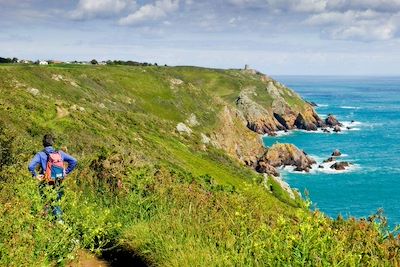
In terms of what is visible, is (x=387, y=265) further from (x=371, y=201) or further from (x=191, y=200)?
(x=371, y=201)

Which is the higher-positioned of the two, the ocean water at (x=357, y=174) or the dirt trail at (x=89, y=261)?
the dirt trail at (x=89, y=261)

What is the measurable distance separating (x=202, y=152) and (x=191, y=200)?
6892 cm

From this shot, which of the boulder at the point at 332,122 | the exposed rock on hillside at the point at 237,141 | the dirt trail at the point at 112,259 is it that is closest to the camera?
the dirt trail at the point at 112,259

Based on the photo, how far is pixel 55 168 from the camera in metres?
10.9

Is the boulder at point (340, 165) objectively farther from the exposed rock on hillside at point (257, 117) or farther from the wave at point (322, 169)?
the exposed rock on hillside at point (257, 117)

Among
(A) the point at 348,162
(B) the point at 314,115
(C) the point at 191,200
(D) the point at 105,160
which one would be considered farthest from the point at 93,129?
(B) the point at 314,115

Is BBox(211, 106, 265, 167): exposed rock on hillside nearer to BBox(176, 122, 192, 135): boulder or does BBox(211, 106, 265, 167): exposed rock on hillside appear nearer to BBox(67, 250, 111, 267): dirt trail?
BBox(176, 122, 192, 135): boulder

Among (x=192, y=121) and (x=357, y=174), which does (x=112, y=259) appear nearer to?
(x=357, y=174)

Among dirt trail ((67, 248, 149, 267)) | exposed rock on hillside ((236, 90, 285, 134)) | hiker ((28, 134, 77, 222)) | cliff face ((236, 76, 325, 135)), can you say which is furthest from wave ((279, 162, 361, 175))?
dirt trail ((67, 248, 149, 267))

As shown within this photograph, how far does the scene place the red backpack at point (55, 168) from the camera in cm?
1085

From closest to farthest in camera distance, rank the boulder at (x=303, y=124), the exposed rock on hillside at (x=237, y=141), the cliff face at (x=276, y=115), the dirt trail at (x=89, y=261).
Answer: the dirt trail at (x=89, y=261) → the exposed rock on hillside at (x=237, y=141) → the cliff face at (x=276, y=115) → the boulder at (x=303, y=124)

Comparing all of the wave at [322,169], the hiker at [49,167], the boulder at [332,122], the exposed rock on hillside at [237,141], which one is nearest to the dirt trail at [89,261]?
the hiker at [49,167]

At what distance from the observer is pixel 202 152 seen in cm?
7894

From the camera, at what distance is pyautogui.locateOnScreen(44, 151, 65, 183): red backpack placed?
10852 mm
